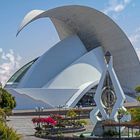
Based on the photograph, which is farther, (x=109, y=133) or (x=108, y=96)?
(x=108, y=96)

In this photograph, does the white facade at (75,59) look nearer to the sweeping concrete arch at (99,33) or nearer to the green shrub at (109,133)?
the sweeping concrete arch at (99,33)

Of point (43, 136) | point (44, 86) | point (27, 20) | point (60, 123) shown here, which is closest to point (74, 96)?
point (44, 86)

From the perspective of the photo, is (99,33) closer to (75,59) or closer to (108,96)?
(75,59)

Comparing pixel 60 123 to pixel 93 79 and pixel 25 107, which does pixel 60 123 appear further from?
pixel 93 79

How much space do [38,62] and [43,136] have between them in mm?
32503

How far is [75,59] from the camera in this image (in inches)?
2218

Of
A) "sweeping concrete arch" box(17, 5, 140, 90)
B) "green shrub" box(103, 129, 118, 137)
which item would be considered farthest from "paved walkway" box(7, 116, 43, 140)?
"sweeping concrete arch" box(17, 5, 140, 90)

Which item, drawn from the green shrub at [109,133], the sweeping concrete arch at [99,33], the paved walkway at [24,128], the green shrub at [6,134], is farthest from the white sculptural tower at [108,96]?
the sweeping concrete arch at [99,33]

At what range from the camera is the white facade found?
52906 mm

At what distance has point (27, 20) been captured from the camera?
52.3 m

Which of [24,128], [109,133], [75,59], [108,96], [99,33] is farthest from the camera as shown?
[99,33]

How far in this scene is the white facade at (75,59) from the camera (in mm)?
52906

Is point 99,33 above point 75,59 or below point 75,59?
above

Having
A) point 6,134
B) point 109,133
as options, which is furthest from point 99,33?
point 6,134
